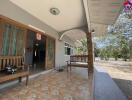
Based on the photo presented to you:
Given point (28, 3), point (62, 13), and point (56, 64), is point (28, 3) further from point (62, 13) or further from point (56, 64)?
point (56, 64)

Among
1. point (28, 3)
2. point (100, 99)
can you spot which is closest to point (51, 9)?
point (28, 3)

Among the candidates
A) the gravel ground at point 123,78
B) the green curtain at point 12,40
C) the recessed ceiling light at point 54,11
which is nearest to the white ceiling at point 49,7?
the recessed ceiling light at point 54,11

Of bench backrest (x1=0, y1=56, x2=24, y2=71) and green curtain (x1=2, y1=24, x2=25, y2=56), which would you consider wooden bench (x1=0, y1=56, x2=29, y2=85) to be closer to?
bench backrest (x1=0, y1=56, x2=24, y2=71)

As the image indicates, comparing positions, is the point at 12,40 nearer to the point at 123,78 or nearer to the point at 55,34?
the point at 55,34

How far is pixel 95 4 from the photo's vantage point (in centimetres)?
314

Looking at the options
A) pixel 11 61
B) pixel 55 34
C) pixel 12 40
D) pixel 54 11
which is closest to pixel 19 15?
pixel 12 40

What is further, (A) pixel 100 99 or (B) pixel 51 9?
(B) pixel 51 9

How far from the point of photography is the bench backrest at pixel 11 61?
339cm

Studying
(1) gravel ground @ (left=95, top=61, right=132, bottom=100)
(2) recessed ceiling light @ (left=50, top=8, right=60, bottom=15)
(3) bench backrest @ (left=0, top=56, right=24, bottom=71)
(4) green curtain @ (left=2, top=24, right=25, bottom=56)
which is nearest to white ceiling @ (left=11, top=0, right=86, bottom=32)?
(2) recessed ceiling light @ (left=50, top=8, right=60, bottom=15)

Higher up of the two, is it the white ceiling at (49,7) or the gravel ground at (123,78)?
the white ceiling at (49,7)

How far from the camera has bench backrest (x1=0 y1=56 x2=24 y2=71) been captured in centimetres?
339

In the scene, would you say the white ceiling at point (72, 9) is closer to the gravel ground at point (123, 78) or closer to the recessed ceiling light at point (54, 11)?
the recessed ceiling light at point (54, 11)

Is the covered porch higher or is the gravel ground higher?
the covered porch

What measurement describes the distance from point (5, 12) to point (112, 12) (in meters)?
3.47
